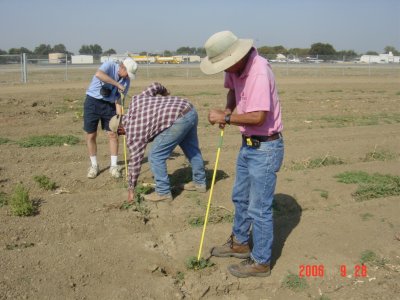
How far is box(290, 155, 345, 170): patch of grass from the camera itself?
745cm

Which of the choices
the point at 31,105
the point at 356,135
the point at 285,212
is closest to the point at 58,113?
the point at 31,105

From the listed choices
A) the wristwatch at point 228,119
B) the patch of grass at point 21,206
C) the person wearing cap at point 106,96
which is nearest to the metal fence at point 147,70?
the person wearing cap at point 106,96

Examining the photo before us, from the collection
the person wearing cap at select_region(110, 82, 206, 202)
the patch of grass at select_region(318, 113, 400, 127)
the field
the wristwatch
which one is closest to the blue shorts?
the field

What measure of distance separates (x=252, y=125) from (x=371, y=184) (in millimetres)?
3594

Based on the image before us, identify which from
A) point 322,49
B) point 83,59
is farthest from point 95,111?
point 322,49

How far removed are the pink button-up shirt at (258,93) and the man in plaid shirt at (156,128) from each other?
1.60 metres

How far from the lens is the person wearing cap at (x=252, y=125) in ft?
11.5

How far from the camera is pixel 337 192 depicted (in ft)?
20.4

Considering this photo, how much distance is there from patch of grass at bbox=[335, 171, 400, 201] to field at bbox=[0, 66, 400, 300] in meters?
0.02

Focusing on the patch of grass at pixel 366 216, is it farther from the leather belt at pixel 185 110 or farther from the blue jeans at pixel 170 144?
the leather belt at pixel 185 110

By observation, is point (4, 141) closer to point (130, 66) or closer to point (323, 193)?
point (130, 66)

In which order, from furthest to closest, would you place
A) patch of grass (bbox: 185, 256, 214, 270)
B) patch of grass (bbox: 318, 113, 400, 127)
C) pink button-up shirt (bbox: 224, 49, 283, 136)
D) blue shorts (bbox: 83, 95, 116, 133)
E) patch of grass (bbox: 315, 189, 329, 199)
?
patch of grass (bbox: 318, 113, 400, 127), blue shorts (bbox: 83, 95, 116, 133), patch of grass (bbox: 315, 189, 329, 199), patch of grass (bbox: 185, 256, 214, 270), pink button-up shirt (bbox: 224, 49, 283, 136)

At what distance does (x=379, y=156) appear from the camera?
27.0 feet

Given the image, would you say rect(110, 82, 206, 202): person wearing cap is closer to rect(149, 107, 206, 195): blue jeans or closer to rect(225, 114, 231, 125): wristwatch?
rect(149, 107, 206, 195): blue jeans
